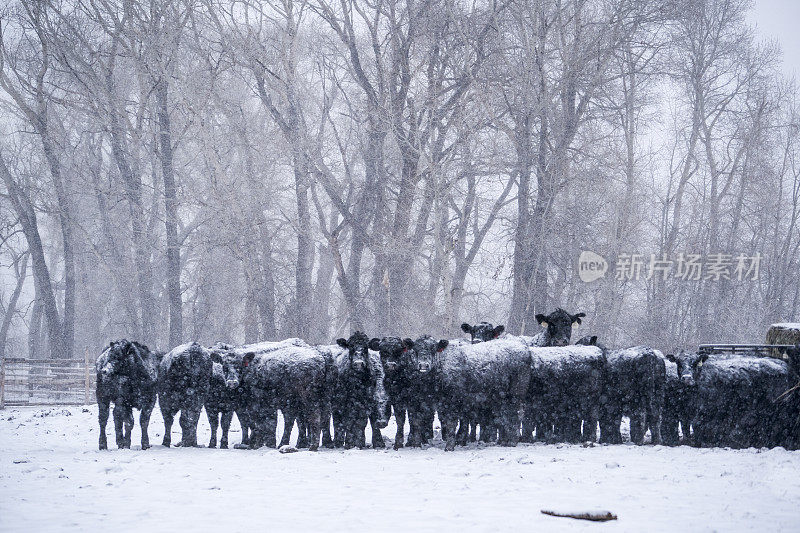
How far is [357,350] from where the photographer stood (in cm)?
1252

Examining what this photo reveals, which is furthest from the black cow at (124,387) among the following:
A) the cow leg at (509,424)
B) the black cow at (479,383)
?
the cow leg at (509,424)

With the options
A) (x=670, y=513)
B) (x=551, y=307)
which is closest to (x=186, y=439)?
(x=670, y=513)

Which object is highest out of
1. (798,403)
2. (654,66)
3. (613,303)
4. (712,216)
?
(654,66)

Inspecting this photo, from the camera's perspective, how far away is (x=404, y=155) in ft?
87.8

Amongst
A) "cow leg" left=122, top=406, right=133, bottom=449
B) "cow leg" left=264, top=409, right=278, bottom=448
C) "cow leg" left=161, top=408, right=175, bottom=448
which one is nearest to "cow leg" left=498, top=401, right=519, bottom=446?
"cow leg" left=264, top=409, right=278, bottom=448

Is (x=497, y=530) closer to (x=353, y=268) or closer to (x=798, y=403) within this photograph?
(x=798, y=403)

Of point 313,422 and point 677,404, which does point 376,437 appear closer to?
point 313,422

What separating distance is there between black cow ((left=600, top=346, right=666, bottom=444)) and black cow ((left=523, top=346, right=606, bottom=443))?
16cm

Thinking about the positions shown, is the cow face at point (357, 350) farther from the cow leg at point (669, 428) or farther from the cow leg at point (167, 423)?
the cow leg at point (669, 428)

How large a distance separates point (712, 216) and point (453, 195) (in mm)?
11117

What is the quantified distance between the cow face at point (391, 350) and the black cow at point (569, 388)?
207 centimetres

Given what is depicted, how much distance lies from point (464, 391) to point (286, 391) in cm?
287

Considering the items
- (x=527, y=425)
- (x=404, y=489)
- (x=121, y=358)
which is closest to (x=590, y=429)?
(x=527, y=425)

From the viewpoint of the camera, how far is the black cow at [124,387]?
12391 mm
